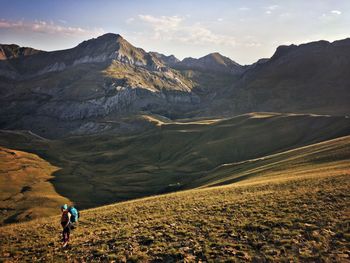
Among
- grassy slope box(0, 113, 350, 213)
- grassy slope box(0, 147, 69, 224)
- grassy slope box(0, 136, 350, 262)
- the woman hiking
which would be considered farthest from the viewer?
grassy slope box(0, 113, 350, 213)

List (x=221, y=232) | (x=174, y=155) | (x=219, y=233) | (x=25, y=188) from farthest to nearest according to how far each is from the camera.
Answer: (x=174, y=155), (x=25, y=188), (x=221, y=232), (x=219, y=233)

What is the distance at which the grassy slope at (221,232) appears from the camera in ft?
66.2

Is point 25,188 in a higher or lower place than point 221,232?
lower

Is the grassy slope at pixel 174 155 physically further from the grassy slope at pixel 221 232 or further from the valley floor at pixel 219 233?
the valley floor at pixel 219 233

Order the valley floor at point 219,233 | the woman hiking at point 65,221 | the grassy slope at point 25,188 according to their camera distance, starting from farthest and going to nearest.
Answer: the grassy slope at point 25,188 < the woman hiking at point 65,221 < the valley floor at point 219,233

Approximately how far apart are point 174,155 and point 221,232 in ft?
456

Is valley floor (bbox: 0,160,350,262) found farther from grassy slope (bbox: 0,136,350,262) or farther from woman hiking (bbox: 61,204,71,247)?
woman hiking (bbox: 61,204,71,247)

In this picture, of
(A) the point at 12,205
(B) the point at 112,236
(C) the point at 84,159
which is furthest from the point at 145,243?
(C) the point at 84,159

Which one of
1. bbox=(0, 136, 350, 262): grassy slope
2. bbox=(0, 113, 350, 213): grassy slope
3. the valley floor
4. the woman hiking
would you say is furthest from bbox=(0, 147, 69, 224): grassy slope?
the woman hiking

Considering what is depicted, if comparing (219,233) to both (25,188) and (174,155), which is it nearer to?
(25,188)

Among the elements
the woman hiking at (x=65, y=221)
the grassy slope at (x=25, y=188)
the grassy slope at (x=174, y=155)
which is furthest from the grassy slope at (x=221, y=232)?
the grassy slope at (x=25, y=188)

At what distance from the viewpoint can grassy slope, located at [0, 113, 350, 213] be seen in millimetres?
111625

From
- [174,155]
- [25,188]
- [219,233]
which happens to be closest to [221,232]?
[219,233]

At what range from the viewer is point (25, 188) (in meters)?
111
